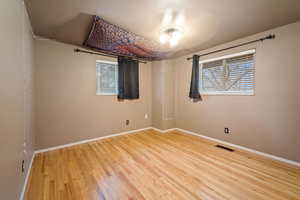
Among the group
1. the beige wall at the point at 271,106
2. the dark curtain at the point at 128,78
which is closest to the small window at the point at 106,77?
the dark curtain at the point at 128,78

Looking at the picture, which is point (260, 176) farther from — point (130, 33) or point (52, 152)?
point (52, 152)

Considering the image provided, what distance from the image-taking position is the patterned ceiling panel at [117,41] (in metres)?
2.06

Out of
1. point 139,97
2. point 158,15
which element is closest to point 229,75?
point 158,15

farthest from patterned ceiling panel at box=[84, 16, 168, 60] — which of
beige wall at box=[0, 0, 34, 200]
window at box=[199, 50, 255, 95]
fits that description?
window at box=[199, 50, 255, 95]

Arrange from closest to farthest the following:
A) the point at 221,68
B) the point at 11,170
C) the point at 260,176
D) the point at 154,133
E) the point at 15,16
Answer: the point at 11,170 → the point at 15,16 → the point at 260,176 → the point at 221,68 → the point at 154,133

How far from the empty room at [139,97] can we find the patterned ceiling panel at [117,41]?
0.08ft

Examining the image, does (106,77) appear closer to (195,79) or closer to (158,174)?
(195,79)

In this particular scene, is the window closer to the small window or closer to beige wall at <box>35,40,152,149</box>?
the small window

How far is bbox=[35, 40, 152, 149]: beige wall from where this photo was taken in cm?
250

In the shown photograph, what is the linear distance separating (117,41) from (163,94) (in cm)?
193

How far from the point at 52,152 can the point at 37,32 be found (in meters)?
2.21

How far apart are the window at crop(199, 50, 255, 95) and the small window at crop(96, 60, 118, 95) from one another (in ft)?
7.42

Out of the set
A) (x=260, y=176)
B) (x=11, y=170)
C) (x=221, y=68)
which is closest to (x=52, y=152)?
(x=11, y=170)

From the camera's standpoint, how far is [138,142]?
3.04 meters
